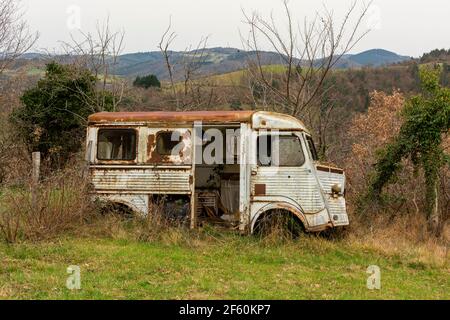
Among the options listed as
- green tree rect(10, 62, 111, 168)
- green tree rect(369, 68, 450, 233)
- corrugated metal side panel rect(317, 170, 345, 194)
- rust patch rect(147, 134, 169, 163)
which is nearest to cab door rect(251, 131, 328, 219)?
corrugated metal side panel rect(317, 170, 345, 194)

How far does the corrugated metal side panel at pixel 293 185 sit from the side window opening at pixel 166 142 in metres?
1.83

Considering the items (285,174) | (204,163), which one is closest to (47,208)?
(204,163)

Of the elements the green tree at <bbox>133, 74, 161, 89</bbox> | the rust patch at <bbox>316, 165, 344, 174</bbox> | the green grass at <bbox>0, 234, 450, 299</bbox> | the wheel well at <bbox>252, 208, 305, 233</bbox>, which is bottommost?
the green grass at <bbox>0, 234, 450, 299</bbox>

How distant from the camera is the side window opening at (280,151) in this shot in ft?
33.3

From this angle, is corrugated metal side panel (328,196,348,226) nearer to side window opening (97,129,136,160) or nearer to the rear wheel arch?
the rear wheel arch

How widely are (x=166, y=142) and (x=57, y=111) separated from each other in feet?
40.3

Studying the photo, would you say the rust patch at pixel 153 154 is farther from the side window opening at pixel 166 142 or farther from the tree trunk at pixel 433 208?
the tree trunk at pixel 433 208

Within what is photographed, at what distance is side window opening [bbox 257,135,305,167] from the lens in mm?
10148

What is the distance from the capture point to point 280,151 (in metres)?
10.2

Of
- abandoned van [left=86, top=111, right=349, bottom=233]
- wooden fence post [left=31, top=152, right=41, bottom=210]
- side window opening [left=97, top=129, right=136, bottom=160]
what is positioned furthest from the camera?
side window opening [left=97, top=129, right=136, bottom=160]

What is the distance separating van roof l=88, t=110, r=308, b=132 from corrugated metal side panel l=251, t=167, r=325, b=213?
3.04ft

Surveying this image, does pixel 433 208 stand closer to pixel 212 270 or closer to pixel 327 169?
pixel 327 169

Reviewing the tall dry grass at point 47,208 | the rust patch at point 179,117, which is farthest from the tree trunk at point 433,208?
the tall dry grass at point 47,208
